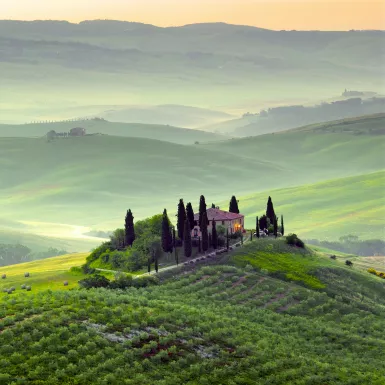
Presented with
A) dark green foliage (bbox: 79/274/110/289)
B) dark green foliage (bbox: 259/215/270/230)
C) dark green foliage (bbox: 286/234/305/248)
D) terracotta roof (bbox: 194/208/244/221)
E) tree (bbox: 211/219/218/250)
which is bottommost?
dark green foliage (bbox: 79/274/110/289)

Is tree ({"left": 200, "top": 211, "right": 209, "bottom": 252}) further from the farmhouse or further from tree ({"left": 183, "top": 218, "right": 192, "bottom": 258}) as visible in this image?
the farmhouse

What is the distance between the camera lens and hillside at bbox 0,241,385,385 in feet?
305

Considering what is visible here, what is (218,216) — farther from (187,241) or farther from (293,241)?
(187,241)

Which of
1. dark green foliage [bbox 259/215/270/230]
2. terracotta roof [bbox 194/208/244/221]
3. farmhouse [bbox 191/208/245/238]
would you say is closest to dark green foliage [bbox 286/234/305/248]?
farmhouse [bbox 191/208/245/238]

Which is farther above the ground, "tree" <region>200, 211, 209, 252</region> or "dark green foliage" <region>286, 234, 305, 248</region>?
"tree" <region>200, 211, 209, 252</region>

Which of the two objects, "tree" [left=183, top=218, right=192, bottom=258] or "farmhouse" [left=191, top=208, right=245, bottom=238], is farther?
"farmhouse" [left=191, top=208, right=245, bottom=238]

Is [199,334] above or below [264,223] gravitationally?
below

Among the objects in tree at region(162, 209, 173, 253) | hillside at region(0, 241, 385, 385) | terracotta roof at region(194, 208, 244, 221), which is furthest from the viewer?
terracotta roof at region(194, 208, 244, 221)

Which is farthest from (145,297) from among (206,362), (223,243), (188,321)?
(223,243)

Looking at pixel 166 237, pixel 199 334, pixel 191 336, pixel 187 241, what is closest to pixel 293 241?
pixel 187 241

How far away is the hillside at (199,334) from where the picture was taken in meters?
93.0

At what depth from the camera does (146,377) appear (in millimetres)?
91875

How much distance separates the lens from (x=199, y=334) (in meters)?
106

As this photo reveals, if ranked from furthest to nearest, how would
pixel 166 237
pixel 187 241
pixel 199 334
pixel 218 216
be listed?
pixel 218 216 < pixel 166 237 < pixel 187 241 < pixel 199 334
